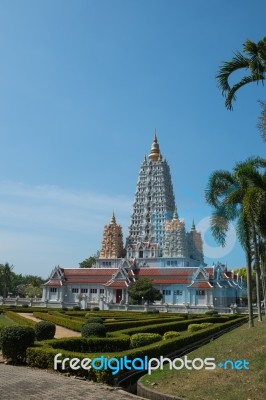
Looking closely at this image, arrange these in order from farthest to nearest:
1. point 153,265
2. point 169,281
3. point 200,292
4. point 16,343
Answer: point 153,265 → point 169,281 → point 200,292 → point 16,343

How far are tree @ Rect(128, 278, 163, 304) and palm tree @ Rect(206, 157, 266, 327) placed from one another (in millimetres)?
38338

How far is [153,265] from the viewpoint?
285 feet

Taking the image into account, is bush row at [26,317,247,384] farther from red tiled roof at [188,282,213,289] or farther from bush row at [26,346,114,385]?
red tiled roof at [188,282,213,289]

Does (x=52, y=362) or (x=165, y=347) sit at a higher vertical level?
(x=165, y=347)

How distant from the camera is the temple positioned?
226ft

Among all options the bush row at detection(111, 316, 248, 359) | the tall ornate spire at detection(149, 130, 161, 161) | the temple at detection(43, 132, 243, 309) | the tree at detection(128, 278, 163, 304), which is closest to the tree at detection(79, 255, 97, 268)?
the temple at detection(43, 132, 243, 309)

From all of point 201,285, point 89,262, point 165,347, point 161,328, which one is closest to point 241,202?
point 161,328

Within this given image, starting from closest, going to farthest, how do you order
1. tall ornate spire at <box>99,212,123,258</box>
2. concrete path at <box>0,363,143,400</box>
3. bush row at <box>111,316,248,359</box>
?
concrete path at <box>0,363,143,400</box>
bush row at <box>111,316,248,359</box>
tall ornate spire at <box>99,212,123,258</box>

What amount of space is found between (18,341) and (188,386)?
24.3 ft

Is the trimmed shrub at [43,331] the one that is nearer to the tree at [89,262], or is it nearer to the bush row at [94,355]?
the bush row at [94,355]

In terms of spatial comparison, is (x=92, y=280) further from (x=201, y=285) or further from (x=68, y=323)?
(x=68, y=323)

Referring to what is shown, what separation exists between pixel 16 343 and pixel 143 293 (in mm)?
49602

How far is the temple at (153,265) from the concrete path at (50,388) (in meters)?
47.4

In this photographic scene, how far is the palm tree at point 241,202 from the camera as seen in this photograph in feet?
71.4
